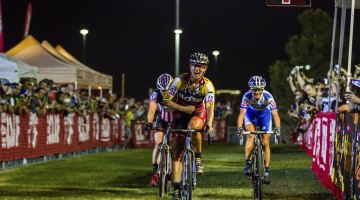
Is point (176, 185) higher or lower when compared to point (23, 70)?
lower

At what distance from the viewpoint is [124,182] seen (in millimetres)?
17469

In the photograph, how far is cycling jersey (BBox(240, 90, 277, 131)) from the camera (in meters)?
15.3

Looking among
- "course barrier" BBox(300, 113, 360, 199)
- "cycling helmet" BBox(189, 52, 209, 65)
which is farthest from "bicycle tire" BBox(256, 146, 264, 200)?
"cycling helmet" BBox(189, 52, 209, 65)

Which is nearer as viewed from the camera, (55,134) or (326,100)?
(326,100)

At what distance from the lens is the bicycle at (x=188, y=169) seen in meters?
11.7

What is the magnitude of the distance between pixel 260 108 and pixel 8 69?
12.7 metres

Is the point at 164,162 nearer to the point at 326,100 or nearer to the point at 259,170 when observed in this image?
the point at 259,170

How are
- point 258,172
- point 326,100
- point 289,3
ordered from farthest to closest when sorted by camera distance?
point 326,100 → point 289,3 → point 258,172

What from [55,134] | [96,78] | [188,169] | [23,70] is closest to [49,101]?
[55,134]

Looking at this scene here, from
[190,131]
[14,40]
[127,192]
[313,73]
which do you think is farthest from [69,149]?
[14,40]

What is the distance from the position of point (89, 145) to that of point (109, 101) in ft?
14.6

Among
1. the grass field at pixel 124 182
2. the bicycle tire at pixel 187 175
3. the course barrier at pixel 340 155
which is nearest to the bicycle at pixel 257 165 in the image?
the grass field at pixel 124 182

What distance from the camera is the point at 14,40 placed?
75125 millimetres

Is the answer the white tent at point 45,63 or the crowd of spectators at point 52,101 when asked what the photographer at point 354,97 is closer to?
the crowd of spectators at point 52,101
